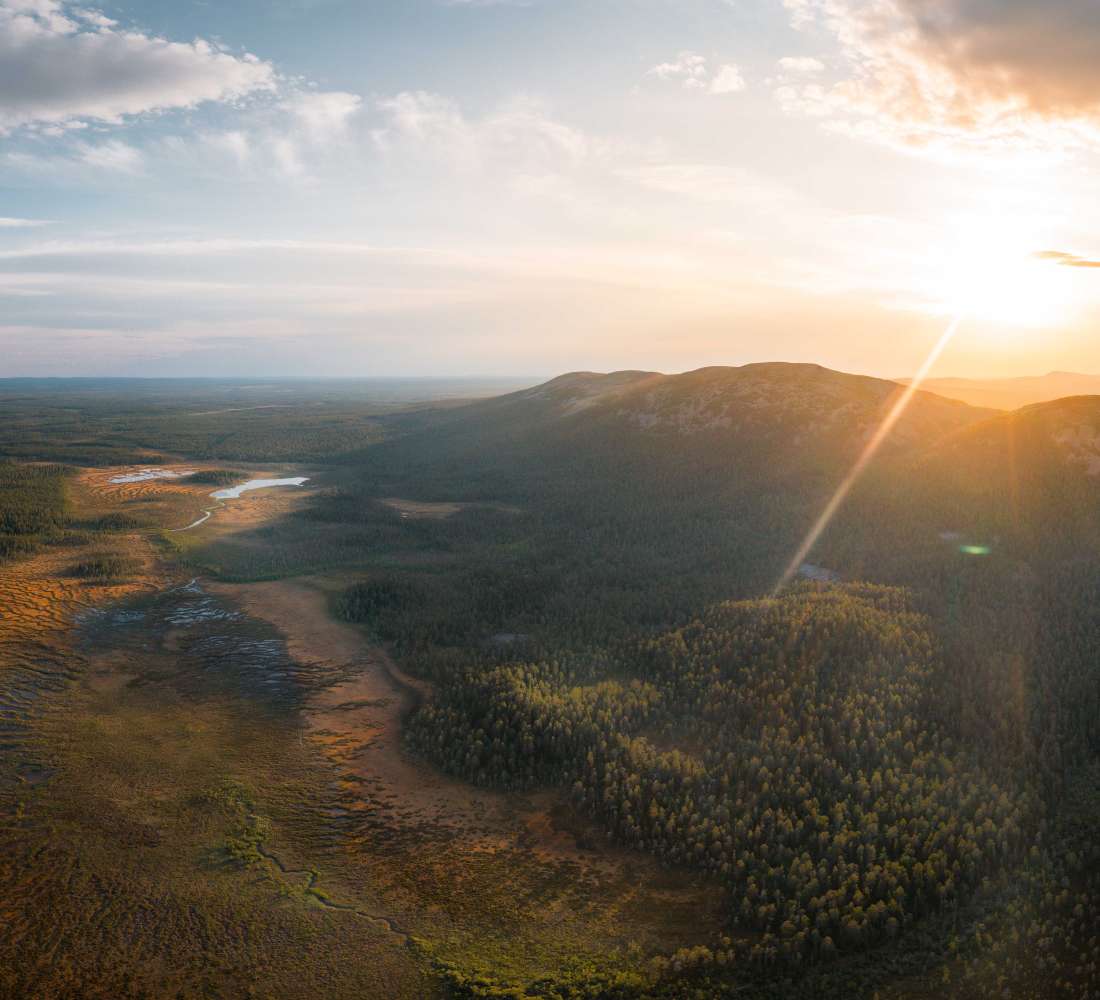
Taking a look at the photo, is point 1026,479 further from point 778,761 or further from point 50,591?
point 50,591

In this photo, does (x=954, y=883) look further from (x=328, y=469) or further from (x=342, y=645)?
(x=328, y=469)

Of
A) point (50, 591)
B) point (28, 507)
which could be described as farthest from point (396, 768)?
point (28, 507)

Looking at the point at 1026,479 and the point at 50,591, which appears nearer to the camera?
the point at 50,591

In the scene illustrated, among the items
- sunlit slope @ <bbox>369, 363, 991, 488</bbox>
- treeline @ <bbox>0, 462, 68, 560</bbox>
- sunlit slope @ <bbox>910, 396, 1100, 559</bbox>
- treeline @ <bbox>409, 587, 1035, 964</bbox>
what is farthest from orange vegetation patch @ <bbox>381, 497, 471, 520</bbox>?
sunlit slope @ <bbox>910, 396, 1100, 559</bbox>

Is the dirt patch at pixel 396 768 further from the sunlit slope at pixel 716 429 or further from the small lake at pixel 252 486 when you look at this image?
the small lake at pixel 252 486

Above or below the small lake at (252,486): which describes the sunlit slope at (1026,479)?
above

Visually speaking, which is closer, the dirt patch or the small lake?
the dirt patch

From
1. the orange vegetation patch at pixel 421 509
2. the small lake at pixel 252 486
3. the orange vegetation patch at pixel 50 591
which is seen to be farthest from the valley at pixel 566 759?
the small lake at pixel 252 486

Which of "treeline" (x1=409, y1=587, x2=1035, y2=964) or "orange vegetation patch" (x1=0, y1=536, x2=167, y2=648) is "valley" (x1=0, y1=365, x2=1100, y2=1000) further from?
"orange vegetation patch" (x1=0, y1=536, x2=167, y2=648)
